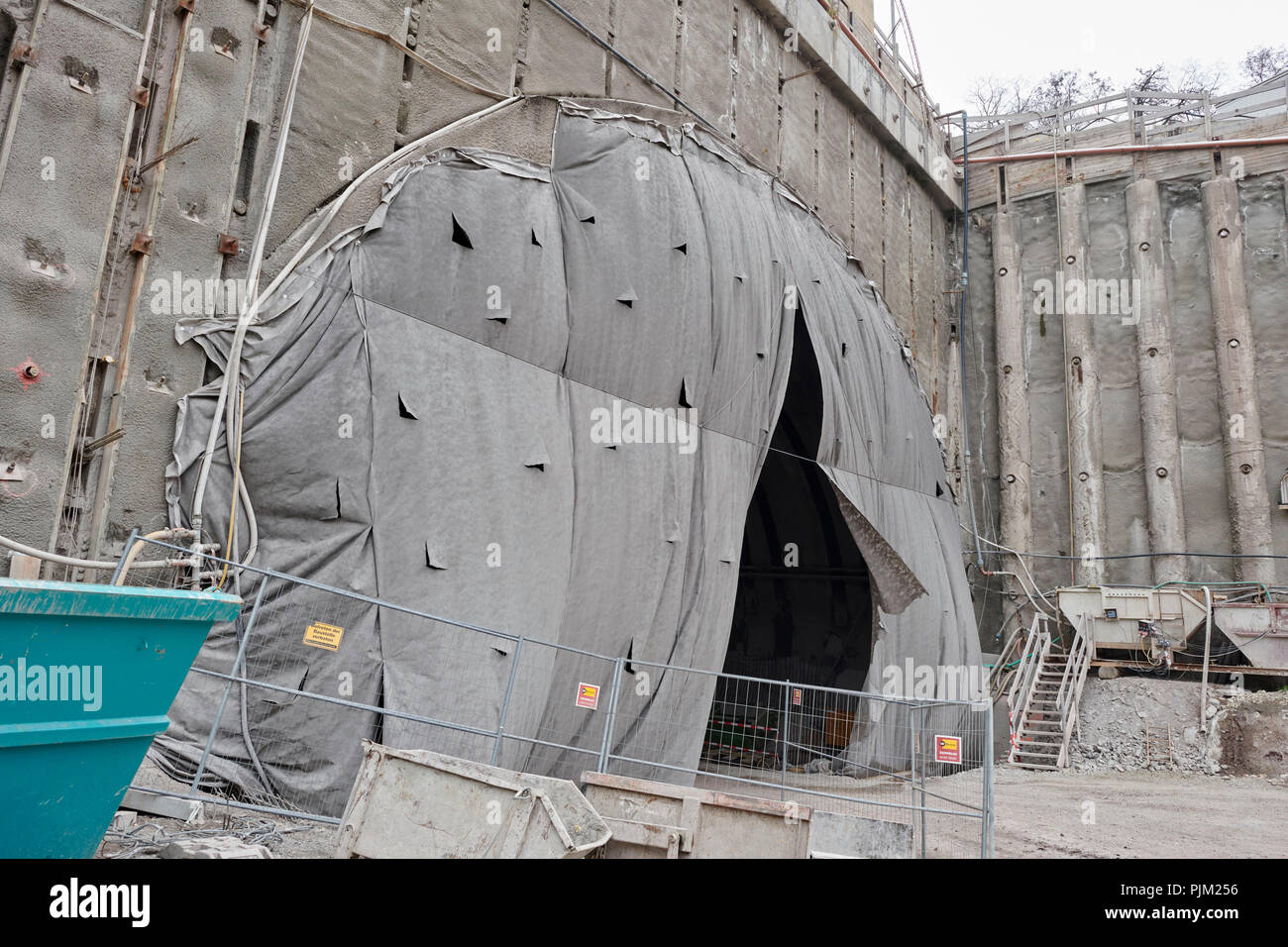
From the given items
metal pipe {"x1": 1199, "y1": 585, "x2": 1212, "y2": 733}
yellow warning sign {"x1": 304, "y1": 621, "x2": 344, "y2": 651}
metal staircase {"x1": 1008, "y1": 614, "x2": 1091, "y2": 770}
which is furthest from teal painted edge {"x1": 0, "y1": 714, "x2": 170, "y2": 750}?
metal pipe {"x1": 1199, "y1": 585, "x2": 1212, "y2": 733}

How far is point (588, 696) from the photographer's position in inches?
368

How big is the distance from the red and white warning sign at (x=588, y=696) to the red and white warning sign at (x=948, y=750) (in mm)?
3257

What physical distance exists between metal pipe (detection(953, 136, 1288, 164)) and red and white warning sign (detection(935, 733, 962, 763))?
17.0 metres

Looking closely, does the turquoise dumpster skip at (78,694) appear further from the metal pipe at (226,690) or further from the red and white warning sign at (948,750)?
the red and white warning sign at (948,750)

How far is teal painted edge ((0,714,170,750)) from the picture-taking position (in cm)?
378

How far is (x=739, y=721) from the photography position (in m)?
15.5

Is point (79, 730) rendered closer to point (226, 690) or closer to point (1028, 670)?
point (226, 690)

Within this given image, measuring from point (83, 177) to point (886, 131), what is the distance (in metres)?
15.9

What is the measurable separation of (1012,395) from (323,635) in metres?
18.0

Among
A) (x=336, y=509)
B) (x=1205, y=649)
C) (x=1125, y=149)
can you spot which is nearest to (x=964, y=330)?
(x=1125, y=149)

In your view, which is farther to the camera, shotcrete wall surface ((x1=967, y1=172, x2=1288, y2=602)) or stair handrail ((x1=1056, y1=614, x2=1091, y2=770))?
shotcrete wall surface ((x1=967, y1=172, x2=1288, y2=602))

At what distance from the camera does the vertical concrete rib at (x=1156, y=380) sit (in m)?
19.8

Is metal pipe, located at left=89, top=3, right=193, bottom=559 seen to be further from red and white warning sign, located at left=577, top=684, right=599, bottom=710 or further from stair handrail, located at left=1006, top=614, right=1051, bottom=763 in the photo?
stair handrail, located at left=1006, top=614, right=1051, bottom=763
